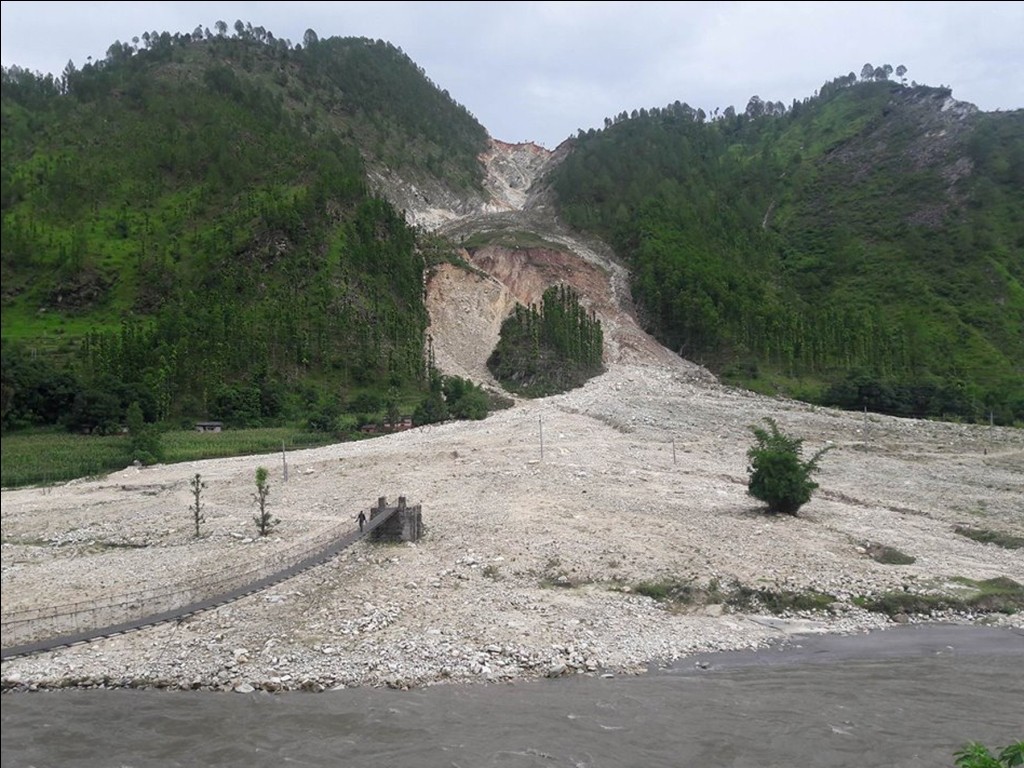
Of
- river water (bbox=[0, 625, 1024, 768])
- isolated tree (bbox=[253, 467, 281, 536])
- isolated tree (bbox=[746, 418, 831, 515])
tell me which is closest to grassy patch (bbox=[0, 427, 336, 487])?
isolated tree (bbox=[253, 467, 281, 536])

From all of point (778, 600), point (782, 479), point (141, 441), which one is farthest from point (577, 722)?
point (141, 441)

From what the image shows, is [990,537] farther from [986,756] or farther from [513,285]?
[513,285]

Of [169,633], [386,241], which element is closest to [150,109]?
[386,241]

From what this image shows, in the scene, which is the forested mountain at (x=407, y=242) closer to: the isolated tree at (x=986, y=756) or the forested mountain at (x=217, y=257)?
the forested mountain at (x=217, y=257)

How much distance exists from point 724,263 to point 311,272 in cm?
4636

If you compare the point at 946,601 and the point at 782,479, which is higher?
the point at 782,479

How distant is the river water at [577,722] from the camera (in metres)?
11.9

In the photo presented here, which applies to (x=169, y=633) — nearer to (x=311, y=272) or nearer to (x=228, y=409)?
(x=228, y=409)

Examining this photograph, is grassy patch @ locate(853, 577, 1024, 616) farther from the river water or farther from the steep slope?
the steep slope

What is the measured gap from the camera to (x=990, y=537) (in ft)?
81.5

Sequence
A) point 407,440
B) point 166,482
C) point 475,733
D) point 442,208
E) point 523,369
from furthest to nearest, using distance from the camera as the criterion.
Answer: point 442,208
point 523,369
point 407,440
point 166,482
point 475,733

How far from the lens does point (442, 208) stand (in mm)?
119812

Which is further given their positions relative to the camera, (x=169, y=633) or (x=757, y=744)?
(x=169, y=633)

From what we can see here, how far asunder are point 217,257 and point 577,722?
211 ft
